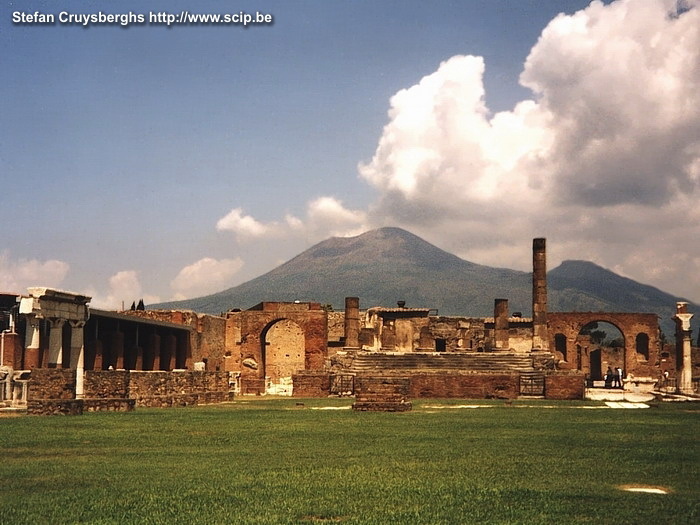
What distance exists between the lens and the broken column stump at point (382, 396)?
21.9 meters

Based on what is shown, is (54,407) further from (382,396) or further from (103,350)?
(103,350)

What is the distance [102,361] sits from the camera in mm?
36969

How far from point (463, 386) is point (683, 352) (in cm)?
1366

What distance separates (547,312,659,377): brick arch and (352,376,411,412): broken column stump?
39722 millimetres

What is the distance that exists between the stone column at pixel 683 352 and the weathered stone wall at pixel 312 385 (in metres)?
15.3

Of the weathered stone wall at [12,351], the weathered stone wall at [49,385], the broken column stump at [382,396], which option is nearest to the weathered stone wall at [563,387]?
the broken column stump at [382,396]

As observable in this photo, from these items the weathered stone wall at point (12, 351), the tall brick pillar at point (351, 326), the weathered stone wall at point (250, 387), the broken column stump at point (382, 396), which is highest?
the tall brick pillar at point (351, 326)

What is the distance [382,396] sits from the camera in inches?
867

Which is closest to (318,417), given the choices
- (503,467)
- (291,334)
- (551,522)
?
(503,467)

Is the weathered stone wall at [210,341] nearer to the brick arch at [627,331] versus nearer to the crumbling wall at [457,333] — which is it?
the crumbling wall at [457,333]

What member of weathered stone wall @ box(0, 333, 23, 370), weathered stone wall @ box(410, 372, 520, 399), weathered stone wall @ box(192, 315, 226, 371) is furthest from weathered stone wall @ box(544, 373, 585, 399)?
weathered stone wall @ box(192, 315, 226, 371)

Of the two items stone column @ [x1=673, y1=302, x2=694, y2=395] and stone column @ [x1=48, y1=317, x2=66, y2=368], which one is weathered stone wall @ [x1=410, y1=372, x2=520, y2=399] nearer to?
stone column @ [x1=673, y1=302, x2=694, y2=395]

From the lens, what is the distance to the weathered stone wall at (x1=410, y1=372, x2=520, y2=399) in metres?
30.5

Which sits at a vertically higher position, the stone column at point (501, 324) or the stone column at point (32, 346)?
the stone column at point (501, 324)
